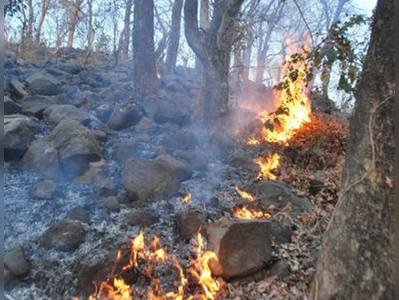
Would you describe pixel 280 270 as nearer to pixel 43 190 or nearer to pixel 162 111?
pixel 43 190

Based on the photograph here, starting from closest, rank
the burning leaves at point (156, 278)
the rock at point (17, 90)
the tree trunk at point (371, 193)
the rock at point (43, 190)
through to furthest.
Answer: the tree trunk at point (371, 193)
the burning leaves at point (156, 278)
the rock at point (43, 190)
the rock at point (17, 90)

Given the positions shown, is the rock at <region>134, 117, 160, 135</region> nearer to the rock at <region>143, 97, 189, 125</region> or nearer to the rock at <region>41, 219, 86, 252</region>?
the rock at <region>143, 97, 189, 125</region>

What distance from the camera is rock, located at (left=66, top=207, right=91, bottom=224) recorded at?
6832 mm

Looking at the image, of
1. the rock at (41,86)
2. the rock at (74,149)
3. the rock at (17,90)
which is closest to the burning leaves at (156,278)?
the rock at (74,149)

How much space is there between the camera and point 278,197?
7.34 meters

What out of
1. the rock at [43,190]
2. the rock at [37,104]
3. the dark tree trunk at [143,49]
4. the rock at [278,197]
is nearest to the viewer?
the rock at [278,197]

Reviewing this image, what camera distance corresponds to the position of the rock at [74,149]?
324 inches

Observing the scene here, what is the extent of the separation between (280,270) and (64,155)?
5.21m

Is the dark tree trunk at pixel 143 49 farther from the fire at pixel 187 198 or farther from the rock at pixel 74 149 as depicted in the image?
the fire at pixel 187 198

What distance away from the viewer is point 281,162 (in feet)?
30.1

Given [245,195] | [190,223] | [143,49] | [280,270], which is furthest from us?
[143,49]

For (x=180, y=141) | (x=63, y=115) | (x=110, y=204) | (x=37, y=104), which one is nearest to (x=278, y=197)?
(x=110, y=204)

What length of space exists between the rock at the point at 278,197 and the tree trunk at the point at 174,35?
1249 centimetres

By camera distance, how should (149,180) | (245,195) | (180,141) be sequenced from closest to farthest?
(245,195)
(149,180)
(180,141)
